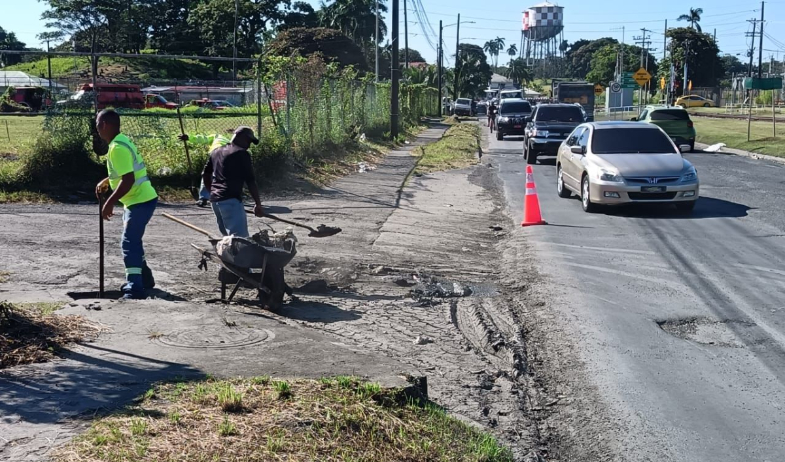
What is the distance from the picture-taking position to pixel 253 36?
77812mm

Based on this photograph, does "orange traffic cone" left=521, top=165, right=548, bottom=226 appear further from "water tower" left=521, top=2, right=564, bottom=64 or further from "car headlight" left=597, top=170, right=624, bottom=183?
"water tower" left=521, top=2, right=564, bottom=64

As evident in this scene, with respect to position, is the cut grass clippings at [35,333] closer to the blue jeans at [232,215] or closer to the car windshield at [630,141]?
the blue jeans at [232,215]

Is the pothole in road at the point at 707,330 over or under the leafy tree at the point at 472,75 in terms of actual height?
under

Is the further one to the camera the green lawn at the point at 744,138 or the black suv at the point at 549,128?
the green lawn at the point at 744,138

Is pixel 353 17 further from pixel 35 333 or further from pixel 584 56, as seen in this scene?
pixel 584 56

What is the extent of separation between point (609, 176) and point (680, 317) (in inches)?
254

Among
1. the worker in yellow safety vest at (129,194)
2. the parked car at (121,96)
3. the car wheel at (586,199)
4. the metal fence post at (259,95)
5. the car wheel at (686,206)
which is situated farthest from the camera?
the parked car at (121,96)

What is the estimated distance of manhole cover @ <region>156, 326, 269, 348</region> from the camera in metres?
6.19

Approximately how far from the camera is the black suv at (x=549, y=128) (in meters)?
24.6

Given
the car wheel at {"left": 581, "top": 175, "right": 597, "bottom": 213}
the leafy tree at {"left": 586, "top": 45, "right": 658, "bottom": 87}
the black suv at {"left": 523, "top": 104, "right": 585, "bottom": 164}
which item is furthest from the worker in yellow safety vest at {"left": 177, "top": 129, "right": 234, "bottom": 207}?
the leafy tree at {"left": 586, "top": 45, "right": 658, "bottom": 87}

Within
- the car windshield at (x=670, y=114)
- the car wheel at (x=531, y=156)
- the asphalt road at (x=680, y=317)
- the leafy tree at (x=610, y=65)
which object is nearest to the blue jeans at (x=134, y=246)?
the asphalt road at (x=680, y=317)

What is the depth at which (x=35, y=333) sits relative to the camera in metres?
6.06

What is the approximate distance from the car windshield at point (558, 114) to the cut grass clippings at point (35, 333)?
20565 millimetres

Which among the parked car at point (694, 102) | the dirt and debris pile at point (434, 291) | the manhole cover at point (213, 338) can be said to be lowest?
the dirt and debris pile at point (434, 291)
